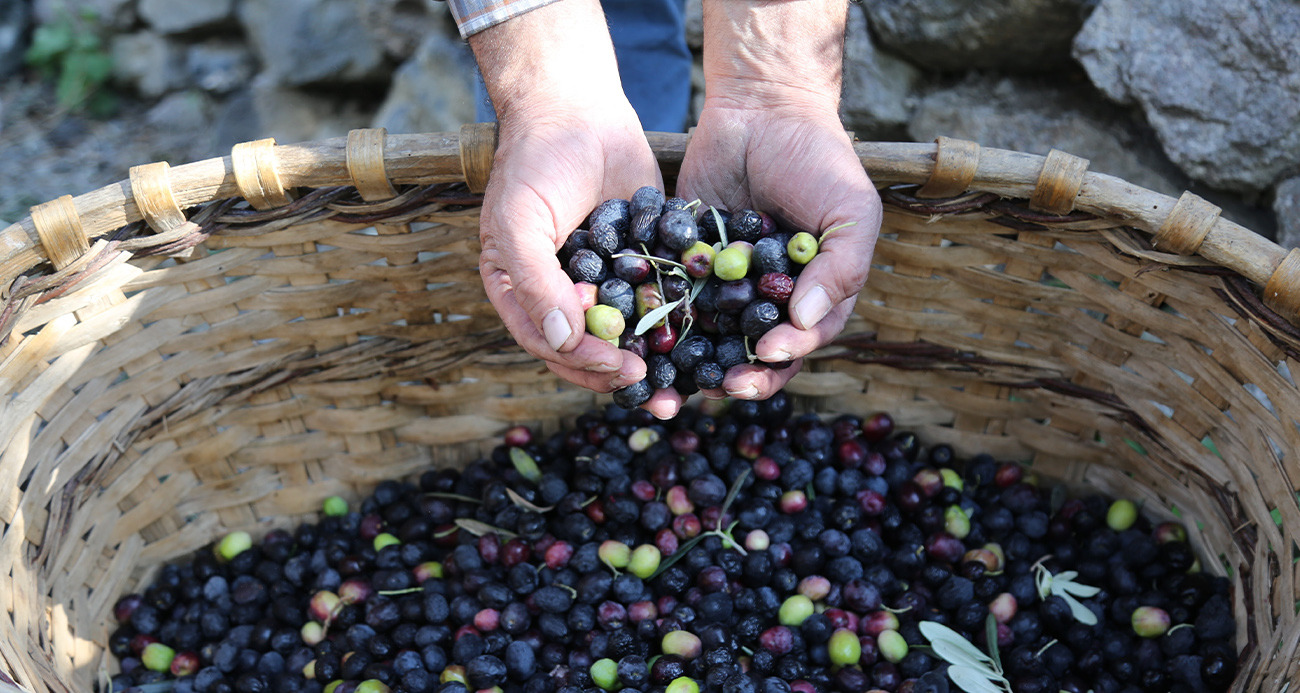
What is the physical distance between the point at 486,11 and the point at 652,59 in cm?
93

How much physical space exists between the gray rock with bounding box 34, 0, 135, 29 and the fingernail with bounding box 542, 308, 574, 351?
4707 mm

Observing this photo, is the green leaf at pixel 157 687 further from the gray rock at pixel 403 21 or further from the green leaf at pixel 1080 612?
the gray rock at pixel 403 21

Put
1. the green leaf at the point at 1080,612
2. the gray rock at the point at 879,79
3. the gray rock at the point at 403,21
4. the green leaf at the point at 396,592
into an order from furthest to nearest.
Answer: the gray rock at the point at 403,21, the gray rock at the point at 879,79, the green leaf at the point at 396,592, the green leaf at the point at 1080,612

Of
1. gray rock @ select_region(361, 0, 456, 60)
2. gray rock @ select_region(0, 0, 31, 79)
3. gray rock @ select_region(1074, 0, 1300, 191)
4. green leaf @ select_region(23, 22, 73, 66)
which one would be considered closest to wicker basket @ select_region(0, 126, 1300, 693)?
gray rock @ select_region(1074, 0, 1300, 191)

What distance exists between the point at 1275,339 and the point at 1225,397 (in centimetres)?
19

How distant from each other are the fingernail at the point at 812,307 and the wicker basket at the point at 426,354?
0.41 meters

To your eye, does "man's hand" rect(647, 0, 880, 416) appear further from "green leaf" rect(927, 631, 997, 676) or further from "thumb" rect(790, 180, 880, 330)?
"green leaf" rect(927, 631, 997, 676)

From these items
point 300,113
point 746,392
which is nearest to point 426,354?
point 746,392

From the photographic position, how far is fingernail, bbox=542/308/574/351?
1.49m

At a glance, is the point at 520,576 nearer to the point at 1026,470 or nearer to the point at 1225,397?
the point at 1026,470

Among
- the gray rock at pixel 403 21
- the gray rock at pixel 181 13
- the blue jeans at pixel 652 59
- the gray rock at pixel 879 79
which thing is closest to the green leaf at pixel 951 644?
the blue jeans at pixel 652 59

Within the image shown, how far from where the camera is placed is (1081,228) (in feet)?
5.83

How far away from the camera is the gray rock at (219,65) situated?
16.0 ft

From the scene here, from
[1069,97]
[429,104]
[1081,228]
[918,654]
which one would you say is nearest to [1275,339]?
[1081,228]
